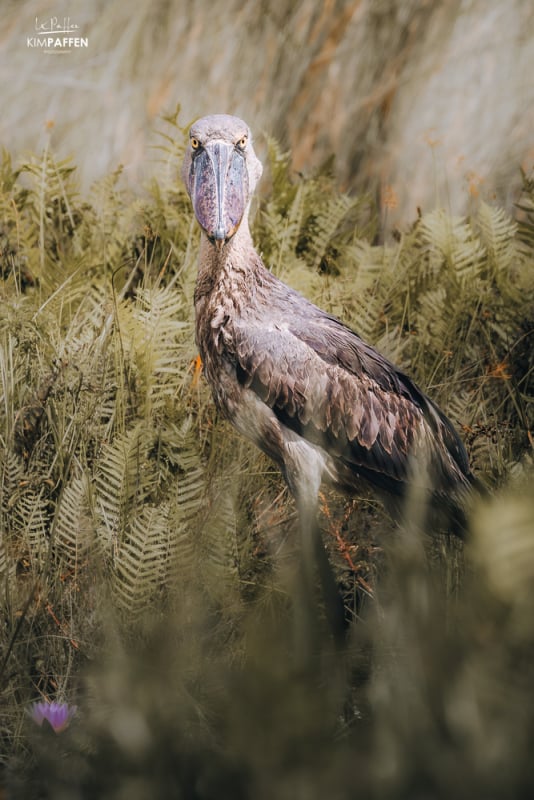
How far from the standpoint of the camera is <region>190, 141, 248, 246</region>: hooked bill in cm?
290

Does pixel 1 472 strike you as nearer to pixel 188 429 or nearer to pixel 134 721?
pixel 188 429

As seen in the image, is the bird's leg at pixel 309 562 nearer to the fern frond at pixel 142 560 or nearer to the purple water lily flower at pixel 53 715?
the fern frond at pixel 142 560

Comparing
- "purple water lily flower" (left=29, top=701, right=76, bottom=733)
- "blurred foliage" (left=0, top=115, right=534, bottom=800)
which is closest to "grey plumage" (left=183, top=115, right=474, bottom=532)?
"blurred foliage" (left=0, top=115, right=534, bottom=800)

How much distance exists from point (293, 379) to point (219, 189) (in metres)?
0.61

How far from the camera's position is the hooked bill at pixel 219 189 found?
114 inches

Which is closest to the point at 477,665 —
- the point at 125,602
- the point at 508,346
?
the point at 125,602

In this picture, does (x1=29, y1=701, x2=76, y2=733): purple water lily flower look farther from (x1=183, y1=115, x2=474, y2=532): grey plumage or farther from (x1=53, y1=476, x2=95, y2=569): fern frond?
(x1=183, y1=115, x2=474, y2=532): grey plumage

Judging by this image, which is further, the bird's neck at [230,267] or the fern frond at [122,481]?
the bird's neck at [230,267]

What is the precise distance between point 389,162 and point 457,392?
1.53 m

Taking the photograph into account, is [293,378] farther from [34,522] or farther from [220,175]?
[34,522]

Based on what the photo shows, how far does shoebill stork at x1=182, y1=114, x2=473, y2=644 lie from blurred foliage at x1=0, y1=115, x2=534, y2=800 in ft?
0.58
